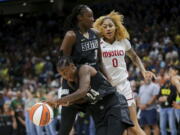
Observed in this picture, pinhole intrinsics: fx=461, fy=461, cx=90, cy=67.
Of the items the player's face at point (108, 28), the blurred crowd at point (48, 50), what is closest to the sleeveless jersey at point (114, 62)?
the player's face at point (108, 28)

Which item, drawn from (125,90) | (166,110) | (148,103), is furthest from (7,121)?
(125,90)

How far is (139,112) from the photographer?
35.8 feet

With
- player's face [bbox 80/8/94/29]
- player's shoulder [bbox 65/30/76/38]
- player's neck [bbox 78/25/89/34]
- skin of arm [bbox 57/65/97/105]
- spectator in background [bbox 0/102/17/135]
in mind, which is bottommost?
spectator in background [bbox 0/102/17/135]

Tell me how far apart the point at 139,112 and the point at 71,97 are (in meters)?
6.30

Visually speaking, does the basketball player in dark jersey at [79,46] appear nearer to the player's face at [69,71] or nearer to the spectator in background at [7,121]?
the player's face at [69,71]

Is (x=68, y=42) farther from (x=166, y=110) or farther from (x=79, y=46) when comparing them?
(x=166, y=110)

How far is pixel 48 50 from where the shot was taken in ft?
67.3

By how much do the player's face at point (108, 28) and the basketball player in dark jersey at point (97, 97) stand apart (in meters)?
1.36

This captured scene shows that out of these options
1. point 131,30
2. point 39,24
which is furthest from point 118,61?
point 39,24

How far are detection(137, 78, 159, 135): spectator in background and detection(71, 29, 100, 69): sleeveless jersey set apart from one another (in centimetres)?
510

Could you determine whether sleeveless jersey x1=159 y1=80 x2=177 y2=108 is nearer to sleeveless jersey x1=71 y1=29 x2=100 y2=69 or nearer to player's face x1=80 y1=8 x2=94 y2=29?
sleeveless jersey x1=71 y1=29 x2=100 y2=69

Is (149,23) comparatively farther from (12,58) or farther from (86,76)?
(86,76)

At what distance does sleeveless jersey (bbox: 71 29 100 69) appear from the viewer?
5.57 meters

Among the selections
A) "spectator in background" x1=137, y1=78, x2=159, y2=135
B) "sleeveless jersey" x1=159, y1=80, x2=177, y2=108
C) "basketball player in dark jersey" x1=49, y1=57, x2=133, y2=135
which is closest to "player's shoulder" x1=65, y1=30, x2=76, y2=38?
"basketball player in dark jersey" x1=49, y1=57, x2=133, y2=135
